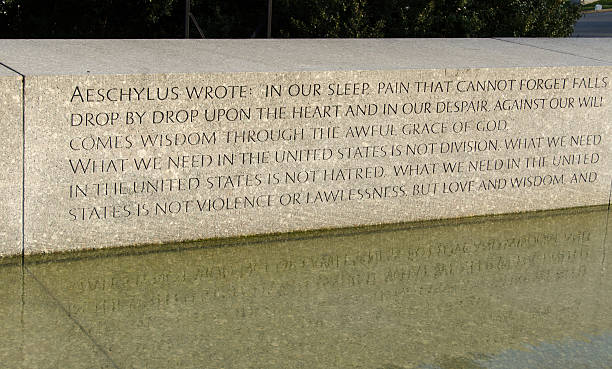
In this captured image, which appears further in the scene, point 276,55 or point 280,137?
point 276,55

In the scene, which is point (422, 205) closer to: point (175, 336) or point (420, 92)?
point (420, 92)

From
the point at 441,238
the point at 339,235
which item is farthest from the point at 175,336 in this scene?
the point at 441,238

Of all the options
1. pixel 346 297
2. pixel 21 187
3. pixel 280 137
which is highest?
pixel 280 137

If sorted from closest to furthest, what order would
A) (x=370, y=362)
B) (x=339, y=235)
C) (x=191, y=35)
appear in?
(x=370, y=362) → (x=339, y=235) → (x=191, y=35)

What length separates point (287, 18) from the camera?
1180 cm

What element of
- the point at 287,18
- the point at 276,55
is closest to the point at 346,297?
the point at 276,55

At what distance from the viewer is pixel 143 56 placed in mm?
6297

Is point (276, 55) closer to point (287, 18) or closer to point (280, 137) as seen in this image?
point (280, 137)

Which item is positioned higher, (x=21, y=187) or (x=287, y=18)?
(x=287, y=18)

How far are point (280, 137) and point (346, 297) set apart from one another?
135 cm

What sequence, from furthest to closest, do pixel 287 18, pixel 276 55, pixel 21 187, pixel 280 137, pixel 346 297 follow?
pixel 287 18, pixel 276 55, pixel 280 137, pixel 21 187, pixel 346 297

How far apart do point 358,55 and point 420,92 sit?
77 centimetres

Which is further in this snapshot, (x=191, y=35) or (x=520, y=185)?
(x=191, y=35)

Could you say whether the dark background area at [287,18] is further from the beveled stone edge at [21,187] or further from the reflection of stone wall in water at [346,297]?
the beveled stone edge at [21,187]
